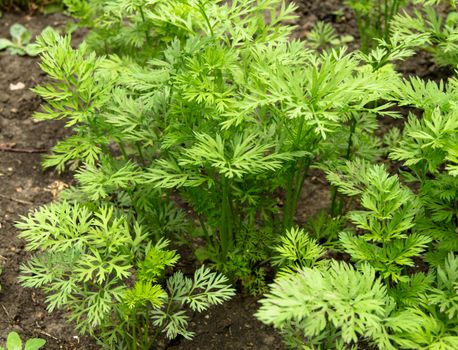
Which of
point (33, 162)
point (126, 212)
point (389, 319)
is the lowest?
point (33, 162)

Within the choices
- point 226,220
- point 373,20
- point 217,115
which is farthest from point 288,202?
point 373,20

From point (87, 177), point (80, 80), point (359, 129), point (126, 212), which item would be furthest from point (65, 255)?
point (359, 129)

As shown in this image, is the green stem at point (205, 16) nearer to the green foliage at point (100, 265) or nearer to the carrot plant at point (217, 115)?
the carrot plant at point (217, 115)

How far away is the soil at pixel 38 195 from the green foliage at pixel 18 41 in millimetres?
43

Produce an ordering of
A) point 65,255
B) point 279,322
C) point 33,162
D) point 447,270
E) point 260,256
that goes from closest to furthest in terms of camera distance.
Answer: point 279,322, point 447,270, point 65,255, point 260,256, point 33,162

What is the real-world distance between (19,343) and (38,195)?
985 mm

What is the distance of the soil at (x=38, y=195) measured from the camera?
2711 millimetres

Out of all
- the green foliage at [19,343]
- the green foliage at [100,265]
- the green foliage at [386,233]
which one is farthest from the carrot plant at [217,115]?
the green foliage at [19,343]

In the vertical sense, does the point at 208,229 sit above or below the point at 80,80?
below

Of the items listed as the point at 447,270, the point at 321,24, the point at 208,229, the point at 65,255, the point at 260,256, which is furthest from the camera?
the point at 321,24

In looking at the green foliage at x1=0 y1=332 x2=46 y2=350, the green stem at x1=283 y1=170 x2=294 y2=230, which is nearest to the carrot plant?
the green stem at x1=283 y1=170 x2=294 y2=230

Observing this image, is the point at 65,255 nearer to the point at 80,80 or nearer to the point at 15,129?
the point at 80,80

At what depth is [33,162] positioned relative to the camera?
136 inches

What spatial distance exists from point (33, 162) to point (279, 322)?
2023mm
